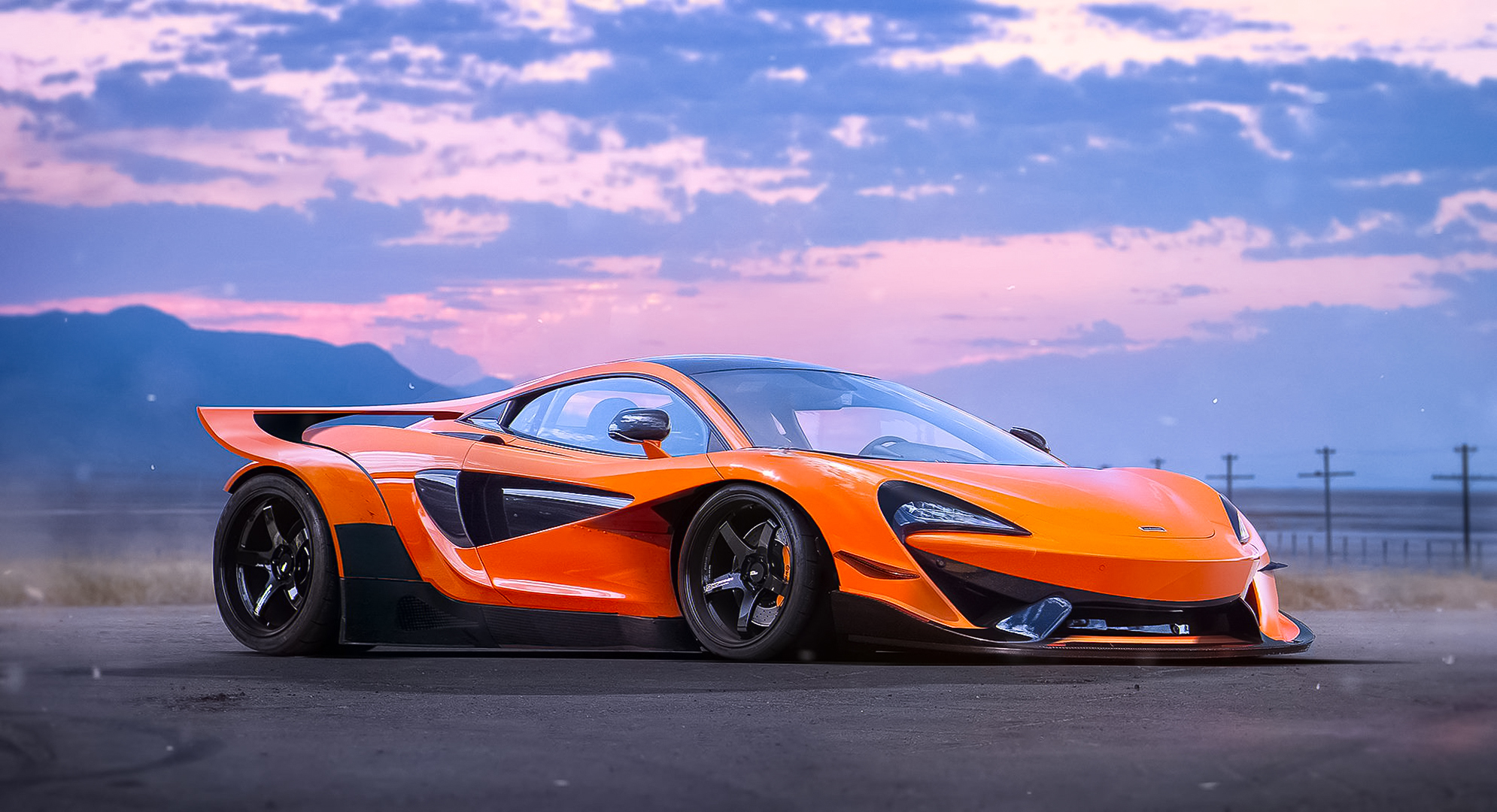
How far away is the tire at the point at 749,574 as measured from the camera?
582 centimetres

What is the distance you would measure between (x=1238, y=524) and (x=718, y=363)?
237 cm

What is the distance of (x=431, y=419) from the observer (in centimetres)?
757

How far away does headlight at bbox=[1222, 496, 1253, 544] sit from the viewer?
6.25m

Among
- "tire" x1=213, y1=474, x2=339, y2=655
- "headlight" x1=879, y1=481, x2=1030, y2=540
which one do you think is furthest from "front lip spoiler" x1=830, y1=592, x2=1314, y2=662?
"tire" x1=213, y1=474, x2=339, y2=655

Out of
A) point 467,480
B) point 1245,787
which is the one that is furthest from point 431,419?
point 1245,787

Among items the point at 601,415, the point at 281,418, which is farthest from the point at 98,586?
the point at 601,415

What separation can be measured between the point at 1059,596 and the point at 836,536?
85 cm

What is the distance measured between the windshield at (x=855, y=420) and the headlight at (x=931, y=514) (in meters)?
0.42

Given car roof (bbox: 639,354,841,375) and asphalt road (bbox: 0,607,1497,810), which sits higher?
car roof (bbox: 639,354,841,375)

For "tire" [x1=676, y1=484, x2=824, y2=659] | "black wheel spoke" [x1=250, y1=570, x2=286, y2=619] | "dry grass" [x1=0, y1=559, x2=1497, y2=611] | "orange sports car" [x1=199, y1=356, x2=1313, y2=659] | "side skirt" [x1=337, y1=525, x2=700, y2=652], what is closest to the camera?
"orange sports car" [x1=199, y1=356, x2=1313, y2=659]

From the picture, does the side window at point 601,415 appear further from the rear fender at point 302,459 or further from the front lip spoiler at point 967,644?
the front lip spoiler at point 967,644

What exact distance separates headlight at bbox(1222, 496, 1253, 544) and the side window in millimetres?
2205

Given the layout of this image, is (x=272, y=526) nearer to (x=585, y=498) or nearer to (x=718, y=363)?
(x=585, y=498)

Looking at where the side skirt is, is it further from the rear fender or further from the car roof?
the car roof
